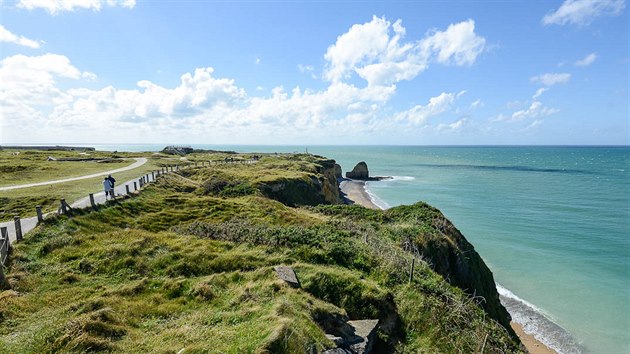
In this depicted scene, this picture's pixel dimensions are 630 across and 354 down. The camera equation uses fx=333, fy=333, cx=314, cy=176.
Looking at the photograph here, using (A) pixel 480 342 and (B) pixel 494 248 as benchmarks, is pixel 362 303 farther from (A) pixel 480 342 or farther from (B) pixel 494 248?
(B) pixel 494 248

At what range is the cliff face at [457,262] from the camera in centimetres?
2136

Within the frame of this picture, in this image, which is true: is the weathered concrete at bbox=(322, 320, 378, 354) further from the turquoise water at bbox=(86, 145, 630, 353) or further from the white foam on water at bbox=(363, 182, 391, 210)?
the white foam on water at bbox=(363, 182, 391, 210)

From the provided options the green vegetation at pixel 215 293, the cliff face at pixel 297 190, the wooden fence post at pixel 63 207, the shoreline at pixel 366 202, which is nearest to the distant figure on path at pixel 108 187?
the green vegetation at pixel 215 293

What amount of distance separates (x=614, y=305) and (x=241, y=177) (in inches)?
1584

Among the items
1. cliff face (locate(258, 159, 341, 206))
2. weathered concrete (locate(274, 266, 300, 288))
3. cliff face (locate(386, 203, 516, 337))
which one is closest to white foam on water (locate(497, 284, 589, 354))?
cliff face (locate(386, 203, 516, 337))

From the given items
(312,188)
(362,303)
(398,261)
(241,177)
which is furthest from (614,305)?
(241,177)

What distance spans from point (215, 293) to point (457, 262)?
1780cm

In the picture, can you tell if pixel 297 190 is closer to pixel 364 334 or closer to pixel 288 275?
pixel 288 275

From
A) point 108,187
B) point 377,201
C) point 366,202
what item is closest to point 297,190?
point 366,202

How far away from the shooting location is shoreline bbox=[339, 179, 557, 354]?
22697mm

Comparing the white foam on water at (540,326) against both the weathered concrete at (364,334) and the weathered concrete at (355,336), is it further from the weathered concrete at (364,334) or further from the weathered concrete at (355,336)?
the weathered concrete at (355,336)

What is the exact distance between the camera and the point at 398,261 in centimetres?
1627

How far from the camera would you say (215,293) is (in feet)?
39.1

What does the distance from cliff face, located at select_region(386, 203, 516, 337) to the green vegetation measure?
1.19m
